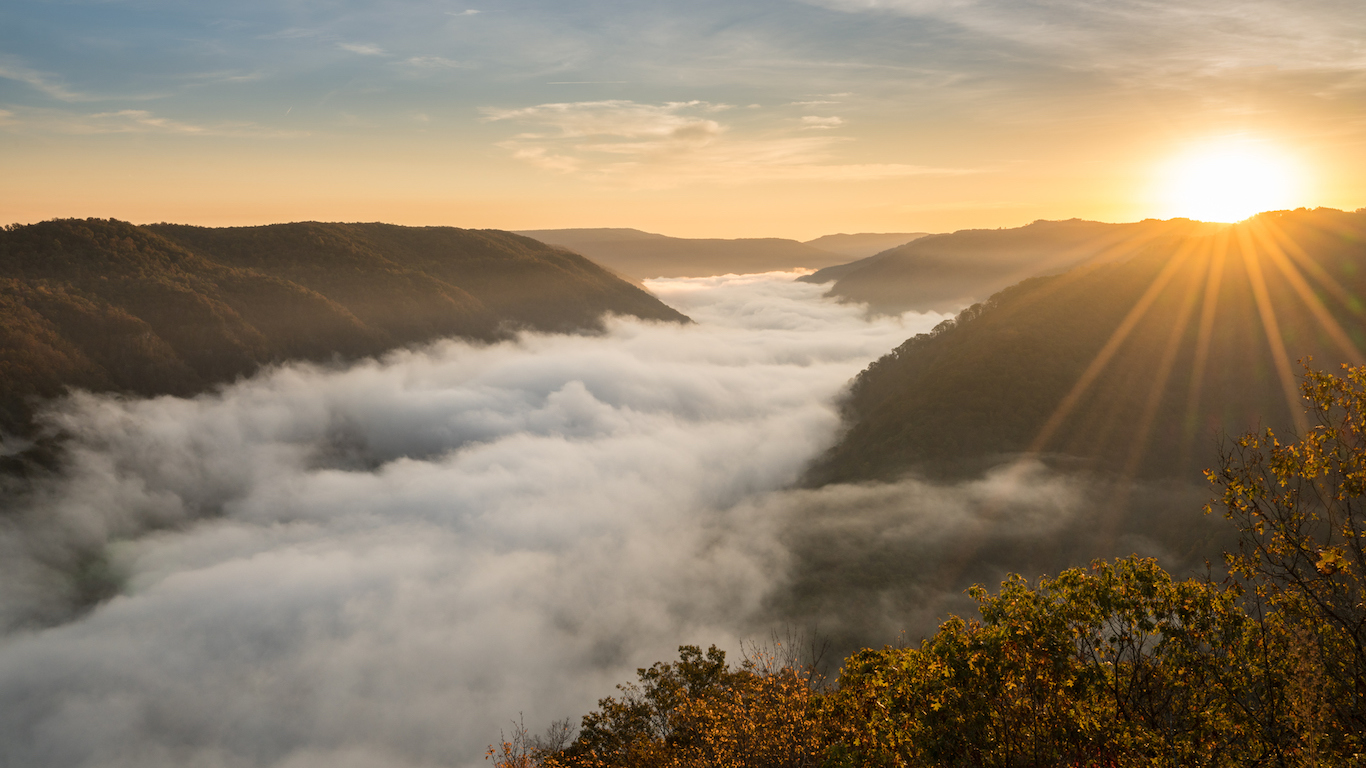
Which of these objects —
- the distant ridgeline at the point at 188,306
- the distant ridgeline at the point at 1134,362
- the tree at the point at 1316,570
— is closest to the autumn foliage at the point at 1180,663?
the tree at the point at 1316,570

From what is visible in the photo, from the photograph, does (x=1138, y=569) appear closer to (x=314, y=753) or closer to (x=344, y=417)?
(x=314, y=753)

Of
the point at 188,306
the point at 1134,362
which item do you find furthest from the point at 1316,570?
the point at 188,306

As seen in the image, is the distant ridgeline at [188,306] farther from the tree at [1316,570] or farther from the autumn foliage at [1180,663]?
the tree at [1316,570]

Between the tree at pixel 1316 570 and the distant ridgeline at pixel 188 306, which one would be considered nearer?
the tree at pixel 1316 570

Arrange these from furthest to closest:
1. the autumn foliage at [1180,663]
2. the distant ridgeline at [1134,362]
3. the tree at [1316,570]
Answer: the distant ridgeline at [1134,362], the autumn foliage at [1180,663], the tree at [1316,570]

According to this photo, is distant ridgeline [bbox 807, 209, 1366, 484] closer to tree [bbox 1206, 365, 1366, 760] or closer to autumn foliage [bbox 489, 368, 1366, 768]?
autumn foliage [bbox 489, 368, 1366, 768]

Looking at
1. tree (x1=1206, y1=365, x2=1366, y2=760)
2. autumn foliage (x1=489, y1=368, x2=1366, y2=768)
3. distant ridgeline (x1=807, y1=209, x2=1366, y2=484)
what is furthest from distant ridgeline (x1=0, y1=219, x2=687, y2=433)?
tree (x1=1206, y1=365, x2=1366, y2=760)
